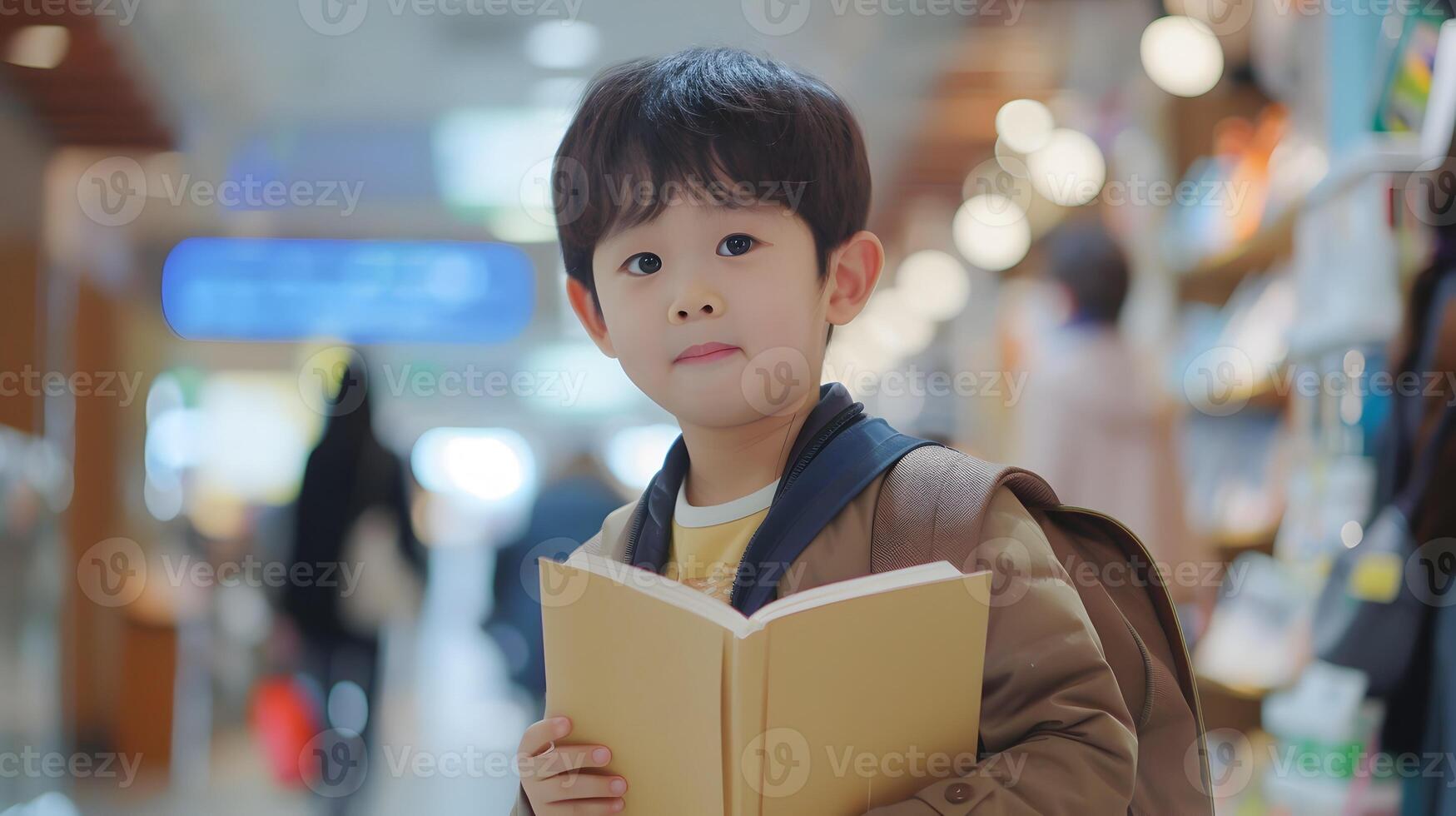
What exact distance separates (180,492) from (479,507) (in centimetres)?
142

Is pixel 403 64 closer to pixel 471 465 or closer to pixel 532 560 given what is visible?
pixel 471 465

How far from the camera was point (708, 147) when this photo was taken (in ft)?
2.79

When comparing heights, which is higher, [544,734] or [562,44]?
[562,44]

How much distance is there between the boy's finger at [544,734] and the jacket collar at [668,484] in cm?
16

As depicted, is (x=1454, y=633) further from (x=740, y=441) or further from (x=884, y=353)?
(x=884, y=353)

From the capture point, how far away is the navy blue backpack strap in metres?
0.79

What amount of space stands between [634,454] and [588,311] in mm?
5083

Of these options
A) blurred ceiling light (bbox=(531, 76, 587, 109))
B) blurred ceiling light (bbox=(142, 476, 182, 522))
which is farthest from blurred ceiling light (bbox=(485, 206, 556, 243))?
blurred ceiling light (bbox=(142, 476, 182, 522))

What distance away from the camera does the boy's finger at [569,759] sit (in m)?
0.75

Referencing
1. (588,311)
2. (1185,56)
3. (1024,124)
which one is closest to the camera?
(588,311)

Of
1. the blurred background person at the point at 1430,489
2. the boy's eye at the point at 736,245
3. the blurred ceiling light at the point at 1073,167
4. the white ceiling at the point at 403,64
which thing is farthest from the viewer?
the white ceiling at the point at 403,64

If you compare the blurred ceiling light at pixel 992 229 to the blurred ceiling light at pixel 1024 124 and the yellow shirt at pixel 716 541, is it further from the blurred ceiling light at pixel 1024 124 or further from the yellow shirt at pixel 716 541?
the yellow shirt at pixel 716 541

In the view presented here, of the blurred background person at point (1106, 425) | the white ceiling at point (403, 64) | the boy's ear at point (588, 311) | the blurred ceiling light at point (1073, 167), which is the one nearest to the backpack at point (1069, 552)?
the boy's ear at point (588, 311)

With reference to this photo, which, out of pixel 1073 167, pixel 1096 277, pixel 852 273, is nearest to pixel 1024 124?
pixel 1073 167
